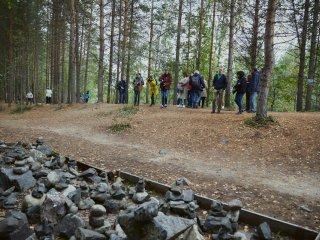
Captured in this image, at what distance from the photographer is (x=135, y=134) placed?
11.8 meters

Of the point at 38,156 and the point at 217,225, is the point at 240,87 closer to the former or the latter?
the point at 38,156

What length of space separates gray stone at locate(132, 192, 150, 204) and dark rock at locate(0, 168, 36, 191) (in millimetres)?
2320

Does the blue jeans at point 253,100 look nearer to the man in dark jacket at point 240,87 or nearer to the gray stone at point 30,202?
the man in dark jacket at point 240,87

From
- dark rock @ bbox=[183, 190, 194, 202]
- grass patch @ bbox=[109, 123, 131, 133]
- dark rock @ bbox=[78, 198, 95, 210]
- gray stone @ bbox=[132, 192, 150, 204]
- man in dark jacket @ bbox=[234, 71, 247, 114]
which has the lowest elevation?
dark rock @ bbox=[78, 198, 95, 210]

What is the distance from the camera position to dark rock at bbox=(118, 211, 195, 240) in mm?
3686

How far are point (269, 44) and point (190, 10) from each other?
17.9 m

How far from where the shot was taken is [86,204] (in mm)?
5512

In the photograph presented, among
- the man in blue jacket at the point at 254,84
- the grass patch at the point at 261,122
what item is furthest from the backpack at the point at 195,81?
the grass patch at the point at 261,122

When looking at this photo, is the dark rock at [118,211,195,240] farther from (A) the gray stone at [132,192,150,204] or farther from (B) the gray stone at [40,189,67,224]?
(A) the gray stone at [132,192,150,204]

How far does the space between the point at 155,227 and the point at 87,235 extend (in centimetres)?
116

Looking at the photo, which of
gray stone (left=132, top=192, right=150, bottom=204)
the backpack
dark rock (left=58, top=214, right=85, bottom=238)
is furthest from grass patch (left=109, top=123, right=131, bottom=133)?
dark rock (left=58, top=214, right=85, bottom=238)

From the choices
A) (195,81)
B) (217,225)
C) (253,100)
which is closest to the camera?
(217,225)

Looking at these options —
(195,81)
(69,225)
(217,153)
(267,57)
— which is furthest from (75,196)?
(195,81)

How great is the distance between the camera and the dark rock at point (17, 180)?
6.10 m
